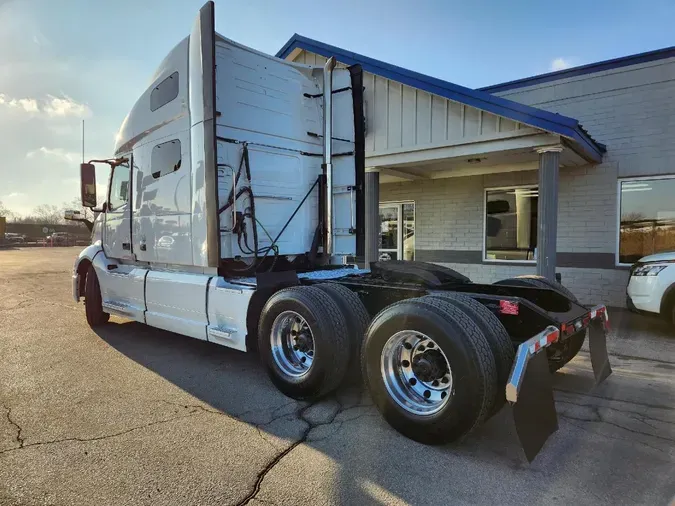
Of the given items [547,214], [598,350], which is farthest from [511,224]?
[598,350]

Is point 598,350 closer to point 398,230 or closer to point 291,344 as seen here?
point 291,344

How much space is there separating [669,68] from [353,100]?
21.5 feet

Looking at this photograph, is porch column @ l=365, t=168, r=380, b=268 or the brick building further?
porch column @ l=365, t=168, r=380, b=268

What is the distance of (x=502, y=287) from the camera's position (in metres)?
4.62

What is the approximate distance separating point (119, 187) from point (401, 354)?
531 centimetres

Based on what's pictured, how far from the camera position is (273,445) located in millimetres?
3301

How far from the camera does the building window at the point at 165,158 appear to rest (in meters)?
5.34

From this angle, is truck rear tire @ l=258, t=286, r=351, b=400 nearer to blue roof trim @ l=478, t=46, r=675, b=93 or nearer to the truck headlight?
the truck headlight

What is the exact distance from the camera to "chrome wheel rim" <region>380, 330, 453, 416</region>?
3.36 meters

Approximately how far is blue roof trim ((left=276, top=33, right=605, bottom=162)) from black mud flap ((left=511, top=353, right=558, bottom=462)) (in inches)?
194

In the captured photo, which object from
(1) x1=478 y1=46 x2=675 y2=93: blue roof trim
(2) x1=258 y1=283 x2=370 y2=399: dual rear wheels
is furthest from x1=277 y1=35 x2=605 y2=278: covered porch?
(2) x1=258 y1=283 x2=370 y2=399: dual rear wheels

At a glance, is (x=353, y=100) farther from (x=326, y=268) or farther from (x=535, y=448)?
(x=535, y=448)

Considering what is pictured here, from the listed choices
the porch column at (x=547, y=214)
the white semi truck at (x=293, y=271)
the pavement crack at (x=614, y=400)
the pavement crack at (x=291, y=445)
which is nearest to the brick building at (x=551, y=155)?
the porch column at (x=547, y=214)

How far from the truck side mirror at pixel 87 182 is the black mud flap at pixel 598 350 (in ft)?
22.7
